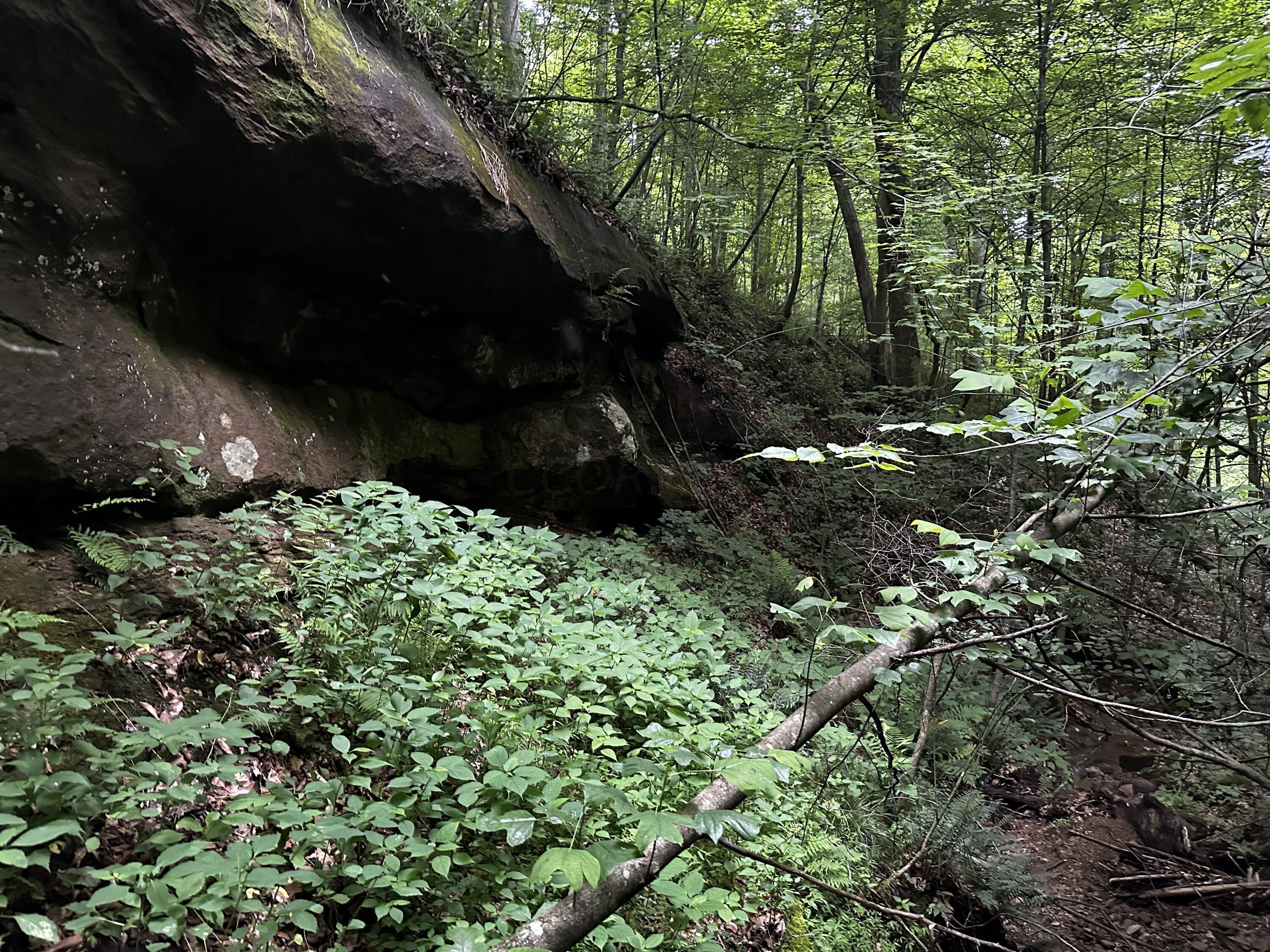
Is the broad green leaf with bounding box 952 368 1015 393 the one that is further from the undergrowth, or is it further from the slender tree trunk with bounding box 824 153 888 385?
the slender tree trunk with bounding box 824 153 888 385

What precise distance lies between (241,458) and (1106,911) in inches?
261

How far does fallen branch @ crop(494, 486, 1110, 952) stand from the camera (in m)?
1.52

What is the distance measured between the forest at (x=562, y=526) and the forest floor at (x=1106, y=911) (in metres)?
0.04

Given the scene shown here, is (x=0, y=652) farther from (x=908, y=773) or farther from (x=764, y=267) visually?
(x=764, y=267)

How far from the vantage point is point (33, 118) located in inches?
125

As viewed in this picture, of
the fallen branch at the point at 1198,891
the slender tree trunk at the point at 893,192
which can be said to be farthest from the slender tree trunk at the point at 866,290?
the fallen branch at the point at 1198,891

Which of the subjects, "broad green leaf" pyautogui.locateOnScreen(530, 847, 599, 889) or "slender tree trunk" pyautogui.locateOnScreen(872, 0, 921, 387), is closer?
"broad green leaf" pyautogui.locateOnScreen(530, 847, 599, 889)

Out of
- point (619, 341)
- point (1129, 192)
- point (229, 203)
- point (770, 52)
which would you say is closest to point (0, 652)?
point (229, 203)

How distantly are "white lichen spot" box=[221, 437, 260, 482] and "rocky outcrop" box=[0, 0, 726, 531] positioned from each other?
18 mm

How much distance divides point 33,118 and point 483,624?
3524 millimetres

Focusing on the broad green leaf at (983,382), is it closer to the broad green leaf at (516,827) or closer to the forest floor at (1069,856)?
the broad green leaf at (516,827)

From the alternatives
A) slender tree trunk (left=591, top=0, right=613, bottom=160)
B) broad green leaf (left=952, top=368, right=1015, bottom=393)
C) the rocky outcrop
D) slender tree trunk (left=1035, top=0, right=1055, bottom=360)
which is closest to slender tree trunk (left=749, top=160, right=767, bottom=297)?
slender tree trunk (left=591, top=0, right=613, bottom=160)

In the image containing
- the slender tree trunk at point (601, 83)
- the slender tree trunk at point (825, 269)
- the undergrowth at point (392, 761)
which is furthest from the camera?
the slender tree trunk at point (825, 269)

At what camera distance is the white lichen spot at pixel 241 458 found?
400cm
